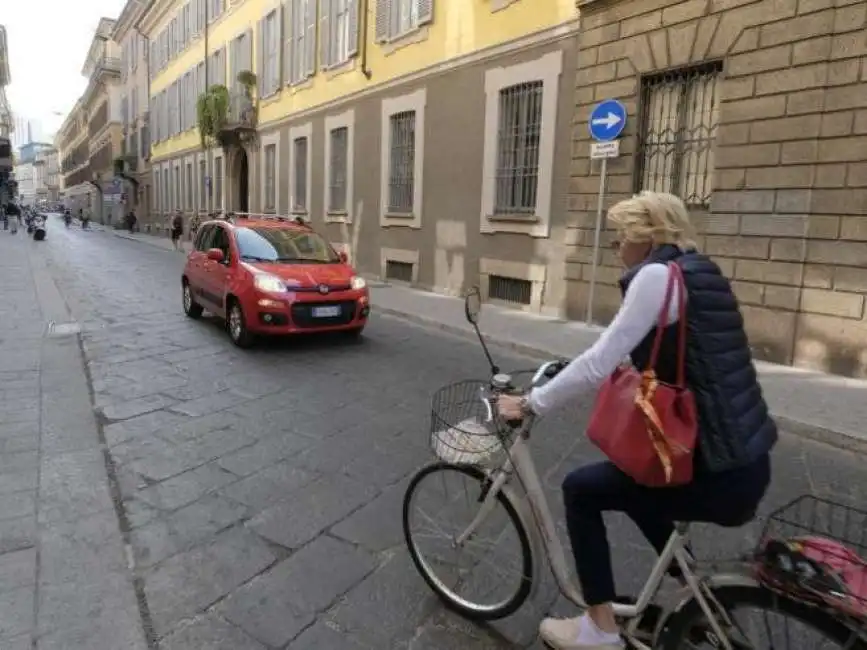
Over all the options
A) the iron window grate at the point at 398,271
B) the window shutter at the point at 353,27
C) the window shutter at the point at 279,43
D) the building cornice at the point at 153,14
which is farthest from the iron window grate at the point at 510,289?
the building cornice at the point at 153,14

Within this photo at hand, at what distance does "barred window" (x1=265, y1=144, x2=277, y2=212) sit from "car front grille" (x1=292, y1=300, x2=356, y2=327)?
627 inches

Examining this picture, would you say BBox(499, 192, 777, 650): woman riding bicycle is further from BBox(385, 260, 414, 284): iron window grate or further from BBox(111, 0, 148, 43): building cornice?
BBox(111, 0, 148, 43): building cornice

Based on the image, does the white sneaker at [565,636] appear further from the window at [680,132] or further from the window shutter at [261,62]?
the window shutter at [261,62]

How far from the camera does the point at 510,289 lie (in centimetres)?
1250

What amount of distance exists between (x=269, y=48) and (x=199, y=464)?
22.0 m

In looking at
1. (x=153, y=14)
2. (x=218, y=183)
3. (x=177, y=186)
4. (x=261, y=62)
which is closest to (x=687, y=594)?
(x=261, y=62)

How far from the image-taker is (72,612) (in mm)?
2836

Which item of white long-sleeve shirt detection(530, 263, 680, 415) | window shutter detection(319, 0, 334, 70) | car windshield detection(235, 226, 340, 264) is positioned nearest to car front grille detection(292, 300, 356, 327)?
car windshield detection(235, 226, 340, 264)

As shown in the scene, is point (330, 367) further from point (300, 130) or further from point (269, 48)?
point (269, 48)

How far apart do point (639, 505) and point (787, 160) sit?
7106 mm

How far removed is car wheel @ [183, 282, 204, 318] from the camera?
34.6 feet

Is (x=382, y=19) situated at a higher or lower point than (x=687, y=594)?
higher

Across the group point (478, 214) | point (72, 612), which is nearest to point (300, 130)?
point (478, 214)

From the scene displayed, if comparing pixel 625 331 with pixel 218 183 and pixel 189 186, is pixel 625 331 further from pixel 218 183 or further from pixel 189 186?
pixel 189 186
